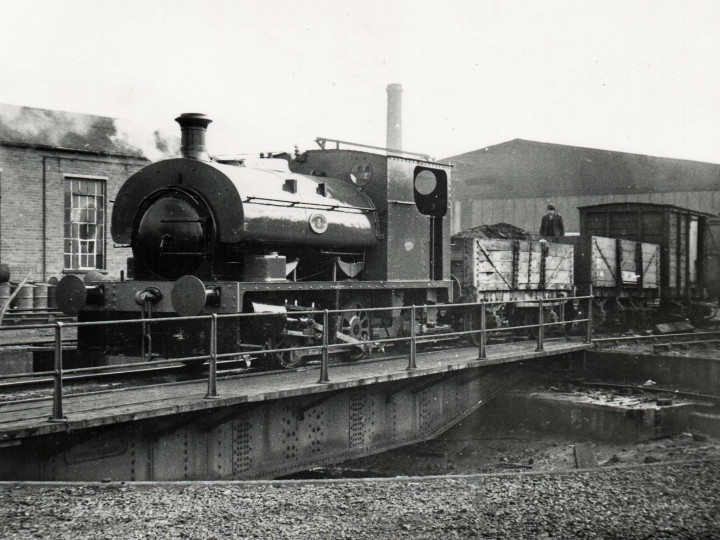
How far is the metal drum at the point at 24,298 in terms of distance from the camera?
53.2ft

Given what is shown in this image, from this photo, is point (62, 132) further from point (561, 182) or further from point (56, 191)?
point (561, 182)

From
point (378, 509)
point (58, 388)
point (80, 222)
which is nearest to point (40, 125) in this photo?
point (80, 222)

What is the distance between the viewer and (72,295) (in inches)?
343

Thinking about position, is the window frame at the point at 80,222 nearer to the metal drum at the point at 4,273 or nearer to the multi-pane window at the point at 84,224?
the multi-pane window at the point at 84,224

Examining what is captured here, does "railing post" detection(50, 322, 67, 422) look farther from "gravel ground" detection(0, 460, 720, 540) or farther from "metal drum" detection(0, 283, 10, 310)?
"metal drum" detection(0, 283, 10, 310)

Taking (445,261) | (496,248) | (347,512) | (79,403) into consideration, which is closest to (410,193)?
(445,261)

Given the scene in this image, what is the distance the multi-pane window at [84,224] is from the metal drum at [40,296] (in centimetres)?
223

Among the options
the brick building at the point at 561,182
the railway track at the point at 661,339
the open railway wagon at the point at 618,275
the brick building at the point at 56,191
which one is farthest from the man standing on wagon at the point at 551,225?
the brick building at the point at 561,182

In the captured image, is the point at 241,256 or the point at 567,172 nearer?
the point at 241,256

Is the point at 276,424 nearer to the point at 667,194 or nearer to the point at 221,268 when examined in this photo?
the point at 221,268

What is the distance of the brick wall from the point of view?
17906 millimetres

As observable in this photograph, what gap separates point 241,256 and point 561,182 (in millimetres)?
23044

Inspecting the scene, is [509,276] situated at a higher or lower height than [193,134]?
lower

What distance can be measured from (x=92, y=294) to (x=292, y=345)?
2368mm
